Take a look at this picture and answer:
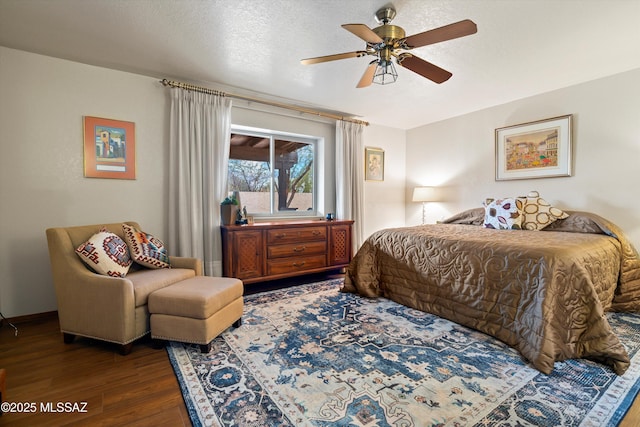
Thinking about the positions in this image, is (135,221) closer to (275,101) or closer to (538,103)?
(275,101)

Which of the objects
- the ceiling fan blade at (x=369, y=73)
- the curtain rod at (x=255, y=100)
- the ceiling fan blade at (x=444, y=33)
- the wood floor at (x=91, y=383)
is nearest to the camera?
the wood floor at (x=91, y=383)

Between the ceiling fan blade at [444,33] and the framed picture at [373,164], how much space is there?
2861mm

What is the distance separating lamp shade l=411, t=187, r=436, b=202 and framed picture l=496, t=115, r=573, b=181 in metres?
0.97

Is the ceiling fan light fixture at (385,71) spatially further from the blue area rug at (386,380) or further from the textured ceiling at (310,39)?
the blue area rug at (386,380)

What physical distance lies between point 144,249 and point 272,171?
2027 mm

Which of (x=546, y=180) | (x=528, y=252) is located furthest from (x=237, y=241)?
(x=546, y=180)

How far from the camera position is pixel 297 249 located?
3.64 meters

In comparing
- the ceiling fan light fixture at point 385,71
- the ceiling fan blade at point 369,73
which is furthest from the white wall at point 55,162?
the ceiling fan light fixture at point 385,71

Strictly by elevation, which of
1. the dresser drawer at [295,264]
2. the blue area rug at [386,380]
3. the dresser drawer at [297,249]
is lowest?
the blue area rug at [386,380]

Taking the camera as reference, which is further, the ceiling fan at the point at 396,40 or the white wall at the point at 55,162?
the white wall at the point at 55,162

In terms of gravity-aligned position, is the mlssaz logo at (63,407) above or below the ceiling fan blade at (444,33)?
below

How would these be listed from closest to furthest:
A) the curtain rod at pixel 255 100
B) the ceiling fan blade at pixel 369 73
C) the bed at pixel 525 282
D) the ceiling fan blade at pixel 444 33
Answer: the ceiling fan blade at pixel 444 33, the bed at pixel 525 282, the ceiling fan blade at pixel 369 73, the curtain rod at pixel 255 100

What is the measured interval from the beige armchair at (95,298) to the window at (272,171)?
6.09 feet

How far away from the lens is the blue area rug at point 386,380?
1.38m
